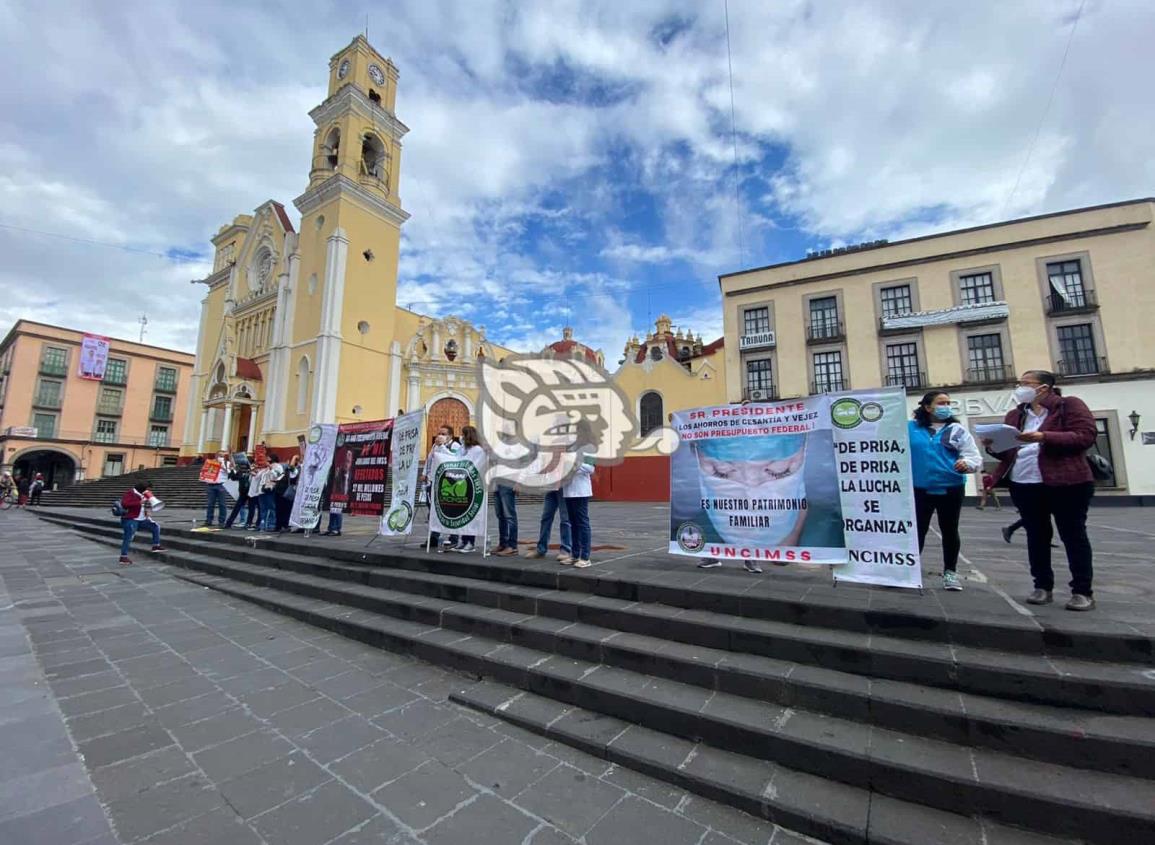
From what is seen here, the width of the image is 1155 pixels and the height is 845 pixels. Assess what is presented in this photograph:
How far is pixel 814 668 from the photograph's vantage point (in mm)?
2756

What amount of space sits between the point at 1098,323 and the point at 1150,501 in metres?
5.99

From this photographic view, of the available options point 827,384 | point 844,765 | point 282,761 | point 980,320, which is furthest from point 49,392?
point 980,320

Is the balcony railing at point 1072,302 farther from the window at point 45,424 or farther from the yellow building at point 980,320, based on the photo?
the window at point 45,424

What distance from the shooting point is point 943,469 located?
3604 millimetres

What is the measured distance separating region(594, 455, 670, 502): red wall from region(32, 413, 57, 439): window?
37466 millimetres

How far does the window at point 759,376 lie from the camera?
20797 mm

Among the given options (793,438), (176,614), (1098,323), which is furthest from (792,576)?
(1098,323)

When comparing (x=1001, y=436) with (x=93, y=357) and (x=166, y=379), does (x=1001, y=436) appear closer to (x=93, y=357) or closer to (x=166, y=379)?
(x=93, y=357)

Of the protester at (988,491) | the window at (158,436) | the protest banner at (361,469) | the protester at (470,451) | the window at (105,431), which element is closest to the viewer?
the protester at (988,491)

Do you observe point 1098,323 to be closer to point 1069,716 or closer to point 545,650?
point 1069,716

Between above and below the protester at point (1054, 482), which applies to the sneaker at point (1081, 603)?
below

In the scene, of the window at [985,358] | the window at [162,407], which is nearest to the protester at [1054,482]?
the window at [985,358]

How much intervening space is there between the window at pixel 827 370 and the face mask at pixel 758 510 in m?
17.4

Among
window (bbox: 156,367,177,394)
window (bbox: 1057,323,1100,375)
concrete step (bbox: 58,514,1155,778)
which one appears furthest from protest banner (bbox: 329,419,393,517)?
window (bbox: 156,367,177,394)
